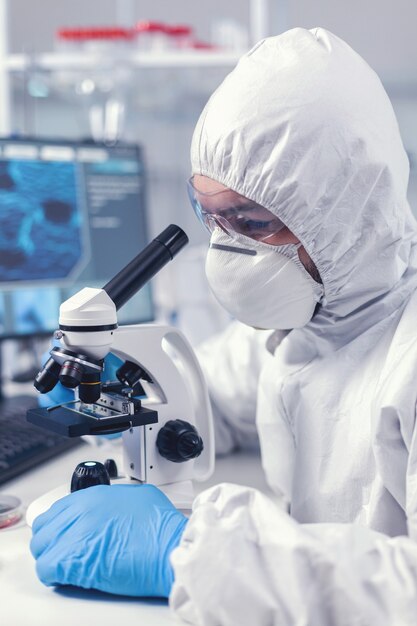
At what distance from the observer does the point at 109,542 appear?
84 centimetres

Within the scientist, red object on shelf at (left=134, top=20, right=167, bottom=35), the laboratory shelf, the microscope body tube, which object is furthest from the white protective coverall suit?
red object on shelf at (left=134, top=20, right=167, bottom=35)

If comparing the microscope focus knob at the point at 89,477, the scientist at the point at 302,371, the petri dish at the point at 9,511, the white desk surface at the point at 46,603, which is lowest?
the petri dish at the point at 9,511

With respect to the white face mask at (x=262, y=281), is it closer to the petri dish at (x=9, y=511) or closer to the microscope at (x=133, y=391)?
the microscope at (x=133, y=391)

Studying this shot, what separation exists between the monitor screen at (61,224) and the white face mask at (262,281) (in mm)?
618

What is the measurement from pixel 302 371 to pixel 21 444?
509 millimetres

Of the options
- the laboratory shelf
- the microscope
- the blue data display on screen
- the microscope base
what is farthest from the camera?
the laboratory shelf

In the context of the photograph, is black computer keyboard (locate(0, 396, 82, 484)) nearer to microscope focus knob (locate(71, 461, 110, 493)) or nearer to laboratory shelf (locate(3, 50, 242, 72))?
microscope focus knob (locate(71, 461, 110, 493))

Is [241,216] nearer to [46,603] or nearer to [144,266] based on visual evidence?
[144,266]

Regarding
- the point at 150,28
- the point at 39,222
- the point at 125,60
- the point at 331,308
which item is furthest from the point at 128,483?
the point at 150,28

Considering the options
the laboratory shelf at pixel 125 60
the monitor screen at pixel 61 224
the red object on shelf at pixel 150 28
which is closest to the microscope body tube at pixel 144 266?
the monitor screen at pixel 61 224

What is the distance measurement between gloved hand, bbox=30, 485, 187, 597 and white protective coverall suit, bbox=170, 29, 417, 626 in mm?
46

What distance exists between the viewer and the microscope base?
1043 millimetres

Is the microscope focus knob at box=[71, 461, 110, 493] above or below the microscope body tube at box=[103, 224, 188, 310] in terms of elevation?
below

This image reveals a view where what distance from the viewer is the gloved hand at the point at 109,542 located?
82 centimetres
